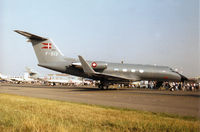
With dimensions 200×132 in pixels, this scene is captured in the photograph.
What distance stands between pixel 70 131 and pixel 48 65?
72.4 ft

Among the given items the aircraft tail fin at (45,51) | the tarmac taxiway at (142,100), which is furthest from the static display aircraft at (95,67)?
the tarmac taxiway at (142,100)

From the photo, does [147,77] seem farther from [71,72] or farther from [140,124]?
[140,124]

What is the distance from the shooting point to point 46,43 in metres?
25.2

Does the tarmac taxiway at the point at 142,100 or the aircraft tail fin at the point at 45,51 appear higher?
the aircraft tail fin at the point at 45,51

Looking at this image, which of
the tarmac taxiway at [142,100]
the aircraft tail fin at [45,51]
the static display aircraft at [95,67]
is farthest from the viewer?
the aircraft tail fin at [45,51]

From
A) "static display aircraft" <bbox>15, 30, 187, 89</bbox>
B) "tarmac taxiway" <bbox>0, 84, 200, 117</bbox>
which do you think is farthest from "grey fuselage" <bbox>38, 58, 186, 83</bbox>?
"tarmac taxiway" <bbox>0, 84, 200, 117</bbox>

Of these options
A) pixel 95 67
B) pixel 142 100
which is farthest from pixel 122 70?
pixel 142 100

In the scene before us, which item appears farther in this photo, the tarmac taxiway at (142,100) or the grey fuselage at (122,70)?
the grey fuselage at (122,70)

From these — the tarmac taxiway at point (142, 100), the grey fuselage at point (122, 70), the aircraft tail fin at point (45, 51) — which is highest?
the aircraft tail fin at point (45, 51)

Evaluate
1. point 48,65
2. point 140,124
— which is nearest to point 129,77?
point 48,65

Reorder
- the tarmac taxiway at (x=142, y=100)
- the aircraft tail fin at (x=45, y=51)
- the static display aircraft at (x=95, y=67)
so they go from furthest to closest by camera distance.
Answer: the aircraft tail fin at (x=45, y=51) < the static display aircraft at (x=95, y=67) < the tarmac taxiway at (x=142, y=100)

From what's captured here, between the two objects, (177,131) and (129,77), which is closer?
(177,131)

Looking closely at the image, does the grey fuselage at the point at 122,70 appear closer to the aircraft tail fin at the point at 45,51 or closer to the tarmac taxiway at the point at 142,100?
the aircraft tail fin at the point at 45,51

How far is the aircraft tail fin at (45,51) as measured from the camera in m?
24.8
